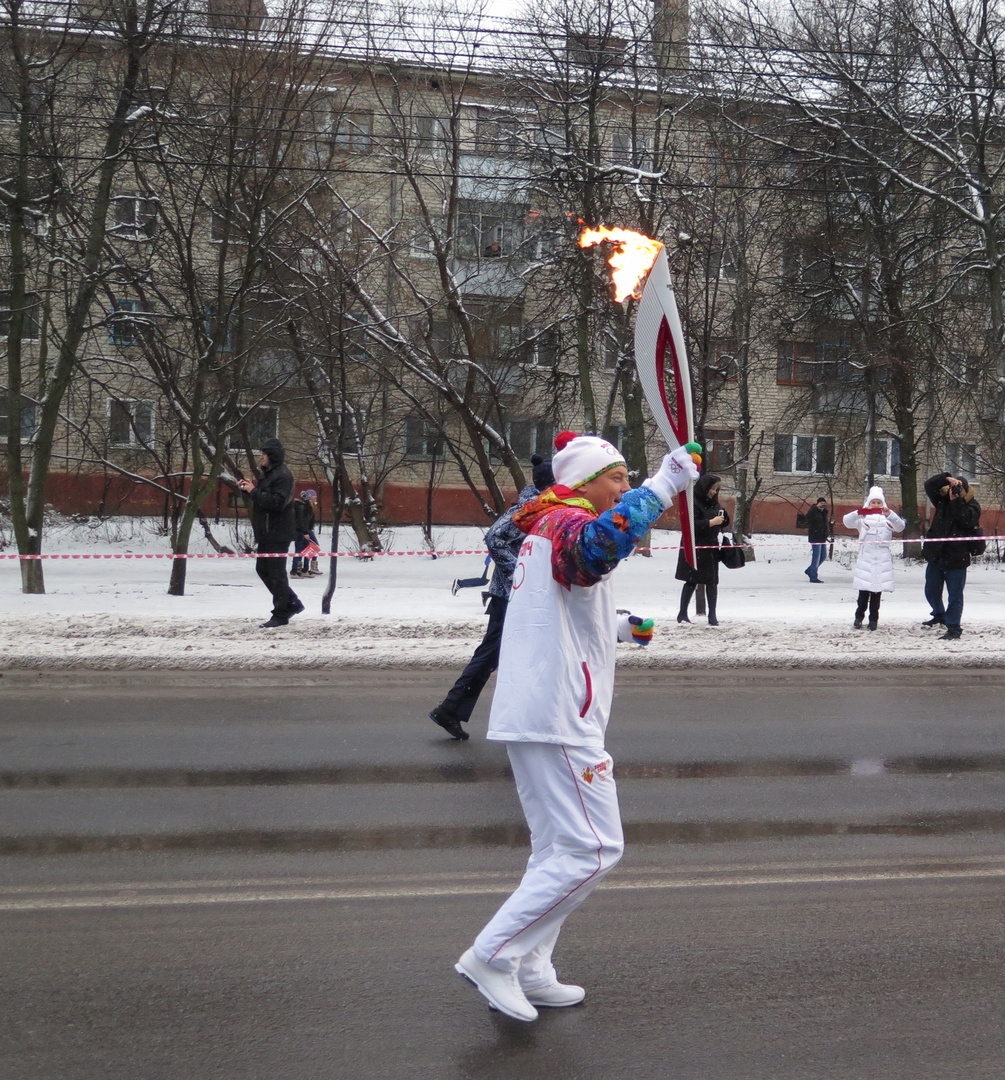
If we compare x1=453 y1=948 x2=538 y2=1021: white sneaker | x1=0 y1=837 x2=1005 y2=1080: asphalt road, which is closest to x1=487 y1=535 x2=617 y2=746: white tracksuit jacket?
x1=453 y1=948 x2=538 y2=1021: white sneaker

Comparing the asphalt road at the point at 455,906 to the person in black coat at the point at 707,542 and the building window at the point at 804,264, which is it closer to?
the person in black coat at the point at 707,542

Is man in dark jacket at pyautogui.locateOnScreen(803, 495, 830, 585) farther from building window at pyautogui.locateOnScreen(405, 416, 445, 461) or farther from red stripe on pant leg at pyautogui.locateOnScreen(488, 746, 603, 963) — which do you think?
red stripe on pant leg at pyautogui.locateOnScreen(488, 746, 603, 963)

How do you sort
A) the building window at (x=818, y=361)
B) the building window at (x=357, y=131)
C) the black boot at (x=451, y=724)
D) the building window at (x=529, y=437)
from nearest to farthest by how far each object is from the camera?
the black boot at (x=451, y=724) < the building window at (x=357, y=131) < the building window at (x=818, y=361) < the building window at (x=529, y=437)

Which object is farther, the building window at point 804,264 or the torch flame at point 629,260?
the building window at point 804,264

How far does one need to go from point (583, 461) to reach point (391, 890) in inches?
84.7

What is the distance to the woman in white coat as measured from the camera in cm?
1338

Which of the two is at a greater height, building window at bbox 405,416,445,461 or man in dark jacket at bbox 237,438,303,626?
building window at bbox 405,416,445,461

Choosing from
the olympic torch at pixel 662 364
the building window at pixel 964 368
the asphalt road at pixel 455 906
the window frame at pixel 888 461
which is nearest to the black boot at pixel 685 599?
the asphalt road at pixel 455 906

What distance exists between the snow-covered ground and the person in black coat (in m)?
0.36

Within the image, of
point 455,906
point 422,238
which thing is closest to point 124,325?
point 422,238

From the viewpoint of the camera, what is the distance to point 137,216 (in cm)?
2006

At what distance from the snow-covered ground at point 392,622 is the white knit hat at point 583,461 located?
7.52 m

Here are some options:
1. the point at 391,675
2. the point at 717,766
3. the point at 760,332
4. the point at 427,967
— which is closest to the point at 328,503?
the point at 760,332

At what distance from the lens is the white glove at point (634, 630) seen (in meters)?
3.76
